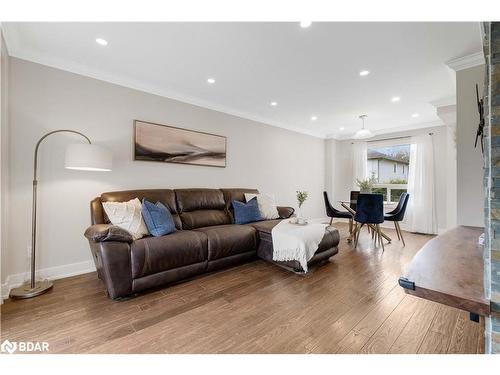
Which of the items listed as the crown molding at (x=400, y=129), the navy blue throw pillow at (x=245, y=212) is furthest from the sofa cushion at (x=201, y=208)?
the crown molding at (x=400, y=129)

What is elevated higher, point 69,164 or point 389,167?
point 389,167

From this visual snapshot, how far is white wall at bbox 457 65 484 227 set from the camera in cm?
257

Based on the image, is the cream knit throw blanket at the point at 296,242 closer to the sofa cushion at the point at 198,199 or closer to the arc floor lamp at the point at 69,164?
the sofa cushion at the point at 198,199

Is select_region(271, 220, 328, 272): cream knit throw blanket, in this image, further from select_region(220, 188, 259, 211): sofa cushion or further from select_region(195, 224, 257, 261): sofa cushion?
select_region(220, 188, 259, 211): sofa cushion

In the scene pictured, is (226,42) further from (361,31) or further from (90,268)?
(90,268)

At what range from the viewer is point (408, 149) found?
222 inches

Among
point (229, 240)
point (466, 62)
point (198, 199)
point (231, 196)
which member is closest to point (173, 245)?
point (229, 240)

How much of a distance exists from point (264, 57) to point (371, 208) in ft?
9.60

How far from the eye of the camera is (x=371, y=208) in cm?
380

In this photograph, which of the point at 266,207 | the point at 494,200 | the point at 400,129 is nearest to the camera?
the point at 494,200

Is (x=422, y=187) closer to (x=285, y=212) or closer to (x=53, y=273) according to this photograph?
(x=285, y=212)

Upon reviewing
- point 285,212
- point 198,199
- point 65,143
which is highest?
point 65,143

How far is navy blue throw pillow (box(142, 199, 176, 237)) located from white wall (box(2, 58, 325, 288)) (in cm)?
80
